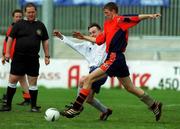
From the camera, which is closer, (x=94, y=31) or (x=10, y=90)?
(x=94, y=31)

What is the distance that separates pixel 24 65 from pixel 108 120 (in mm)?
2337

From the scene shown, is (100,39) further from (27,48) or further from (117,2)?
(117,2)

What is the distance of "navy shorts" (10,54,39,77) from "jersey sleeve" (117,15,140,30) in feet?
8.63

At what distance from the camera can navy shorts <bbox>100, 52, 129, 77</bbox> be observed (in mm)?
13586

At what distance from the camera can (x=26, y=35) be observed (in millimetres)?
15500

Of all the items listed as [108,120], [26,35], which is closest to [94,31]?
[26,35]

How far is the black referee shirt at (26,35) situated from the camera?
50.7 ft

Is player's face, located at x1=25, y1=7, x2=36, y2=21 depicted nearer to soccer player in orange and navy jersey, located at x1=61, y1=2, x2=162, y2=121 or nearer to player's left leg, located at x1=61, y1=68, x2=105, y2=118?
soccer player in orange and navy jersey, located at x1=61, y1=2, x2=162, y2=121

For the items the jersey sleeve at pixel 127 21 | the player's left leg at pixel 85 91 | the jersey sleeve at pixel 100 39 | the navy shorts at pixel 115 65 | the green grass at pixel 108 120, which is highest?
the jersey sleeve at pixel 127 21

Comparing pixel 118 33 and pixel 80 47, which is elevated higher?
pixel 118 33

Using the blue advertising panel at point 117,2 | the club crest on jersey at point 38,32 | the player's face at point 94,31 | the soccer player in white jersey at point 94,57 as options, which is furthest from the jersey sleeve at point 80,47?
the blue advertising panel at point 117,2

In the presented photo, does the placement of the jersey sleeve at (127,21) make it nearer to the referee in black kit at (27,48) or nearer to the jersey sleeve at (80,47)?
the jersey sleeve at (80,47)

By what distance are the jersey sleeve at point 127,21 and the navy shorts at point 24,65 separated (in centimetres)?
263

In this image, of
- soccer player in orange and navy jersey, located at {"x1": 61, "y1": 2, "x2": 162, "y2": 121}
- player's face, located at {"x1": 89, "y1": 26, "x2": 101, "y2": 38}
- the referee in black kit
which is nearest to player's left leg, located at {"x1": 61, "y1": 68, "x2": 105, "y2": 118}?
soccer player in orange and navy jersey, located at {"x1": 61, "y1": 2, "x2": 162, "y2": 121}
